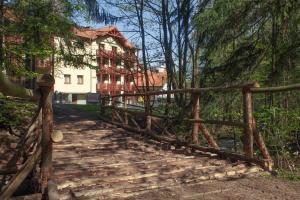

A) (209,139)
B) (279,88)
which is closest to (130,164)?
(209,139)

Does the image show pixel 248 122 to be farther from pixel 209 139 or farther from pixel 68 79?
pixel 68 79

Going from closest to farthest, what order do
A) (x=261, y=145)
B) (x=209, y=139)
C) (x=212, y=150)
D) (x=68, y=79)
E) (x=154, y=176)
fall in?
1. (x=154, y=176)
2. (x=261, y=145)
3. (x=212, y=150)
4. (x=209, y=139)
5. (x=68, y=79)

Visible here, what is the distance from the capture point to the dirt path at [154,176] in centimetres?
486

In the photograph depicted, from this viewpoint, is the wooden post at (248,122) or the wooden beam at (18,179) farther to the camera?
the wooden post at (248,122)

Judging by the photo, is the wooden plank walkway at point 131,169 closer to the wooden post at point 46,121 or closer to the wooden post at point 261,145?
the wooden post at point 261,145

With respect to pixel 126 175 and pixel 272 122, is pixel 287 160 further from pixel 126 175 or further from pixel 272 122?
pixel 126 175

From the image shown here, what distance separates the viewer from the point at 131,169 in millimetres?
6055

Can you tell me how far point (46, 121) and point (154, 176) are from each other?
6.54 ft

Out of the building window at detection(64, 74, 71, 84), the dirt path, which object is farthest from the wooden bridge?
the building window at detection(64, 74, 71, 84)

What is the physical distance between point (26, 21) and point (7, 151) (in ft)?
10.5

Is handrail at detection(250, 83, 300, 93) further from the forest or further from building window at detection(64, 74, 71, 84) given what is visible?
building window at detection(64, 74, 71, 84)

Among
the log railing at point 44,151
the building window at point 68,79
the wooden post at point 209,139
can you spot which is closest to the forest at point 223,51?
the wooden post at point 209,139

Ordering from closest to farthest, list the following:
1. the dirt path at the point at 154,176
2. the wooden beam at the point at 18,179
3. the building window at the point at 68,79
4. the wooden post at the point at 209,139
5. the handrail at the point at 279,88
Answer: the wooden beam at the point at 18,179 → the dirt path at the point at 154,176 → the handrail at the point at 279,88 → the wooden post at the point at 209,139 → the building window at the point at 68,79

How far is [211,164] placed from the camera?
6430 mm
